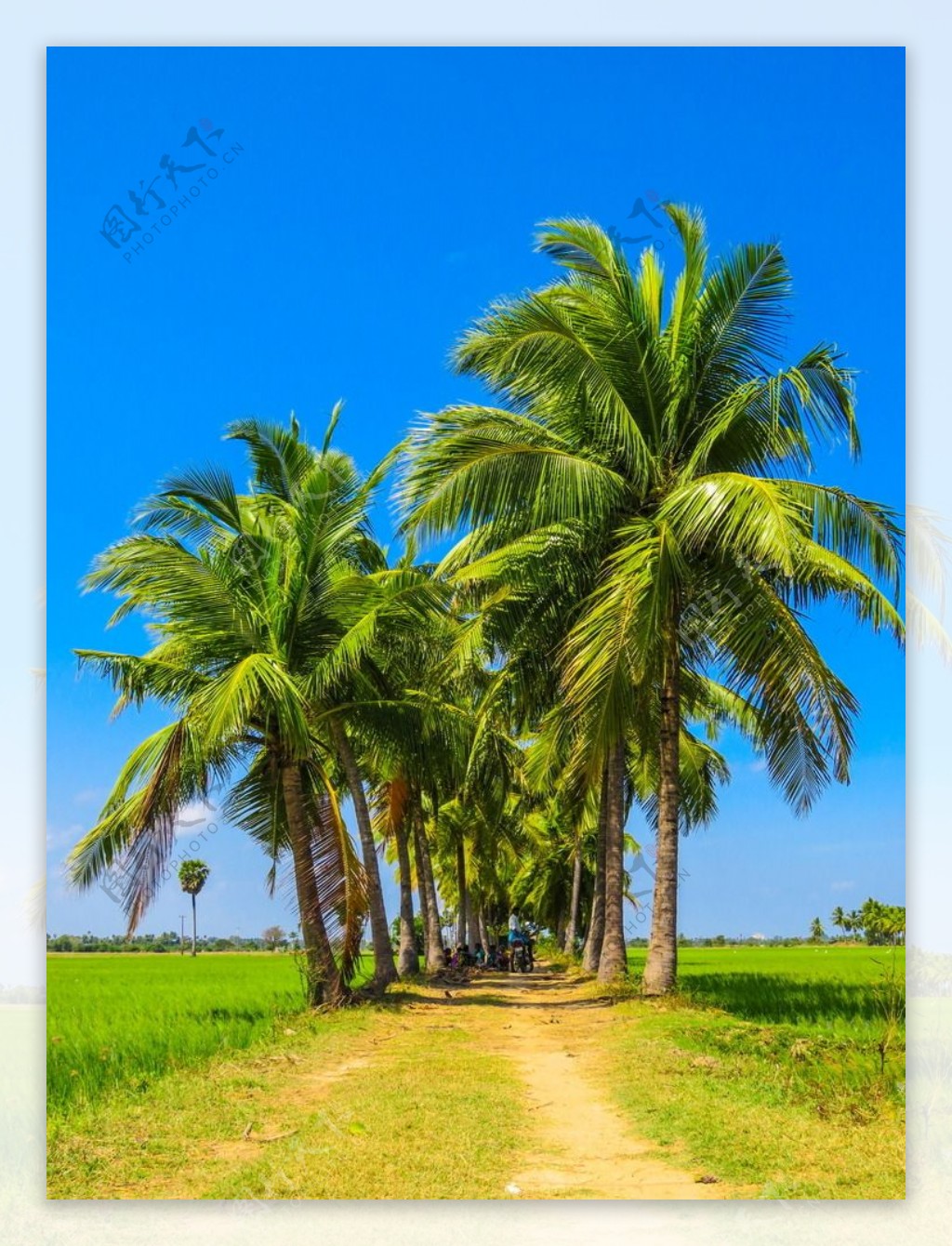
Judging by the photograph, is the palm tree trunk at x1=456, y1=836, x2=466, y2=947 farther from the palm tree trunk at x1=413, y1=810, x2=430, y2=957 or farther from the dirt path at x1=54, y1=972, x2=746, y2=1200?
the dirt path at x1=54, y1=972, x2=746, y2=1200

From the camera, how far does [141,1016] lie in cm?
972

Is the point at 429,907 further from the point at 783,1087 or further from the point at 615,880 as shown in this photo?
the point at 783,1087

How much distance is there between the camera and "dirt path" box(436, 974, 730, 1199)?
613 cm

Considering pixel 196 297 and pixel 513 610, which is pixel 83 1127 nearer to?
pixel 196 297

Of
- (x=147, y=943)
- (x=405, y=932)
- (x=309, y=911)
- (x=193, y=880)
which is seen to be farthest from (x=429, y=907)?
(x=147, y=943)

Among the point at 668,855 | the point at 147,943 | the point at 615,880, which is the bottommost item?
the point at 615,880

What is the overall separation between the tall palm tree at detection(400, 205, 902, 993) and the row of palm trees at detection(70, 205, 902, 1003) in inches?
0.9

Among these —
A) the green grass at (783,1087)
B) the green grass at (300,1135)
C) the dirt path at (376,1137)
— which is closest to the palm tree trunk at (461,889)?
the green grass at (783,1087)

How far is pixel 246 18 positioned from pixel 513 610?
20.8 ft

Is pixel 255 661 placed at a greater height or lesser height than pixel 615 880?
greater

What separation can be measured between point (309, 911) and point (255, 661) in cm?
301

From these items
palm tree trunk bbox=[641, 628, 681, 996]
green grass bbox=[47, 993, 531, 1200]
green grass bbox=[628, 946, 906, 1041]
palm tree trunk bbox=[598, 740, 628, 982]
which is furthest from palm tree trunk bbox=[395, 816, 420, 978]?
green grass bbox=[47, 993, 531, 1200]
